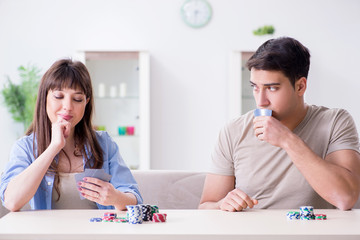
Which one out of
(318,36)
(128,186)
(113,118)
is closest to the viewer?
(128,186)

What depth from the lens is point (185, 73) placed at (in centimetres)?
584

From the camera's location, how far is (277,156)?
222 centimetres

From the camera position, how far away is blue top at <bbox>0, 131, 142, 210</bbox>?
6.73ft

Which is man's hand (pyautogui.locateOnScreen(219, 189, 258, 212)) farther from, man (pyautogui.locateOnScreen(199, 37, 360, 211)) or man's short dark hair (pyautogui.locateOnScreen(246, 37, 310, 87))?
man's short dark hair (pyautogui.locateOnScreen(246, 37, 310, 87))

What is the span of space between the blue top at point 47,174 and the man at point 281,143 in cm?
37

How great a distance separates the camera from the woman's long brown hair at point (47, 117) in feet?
7.20

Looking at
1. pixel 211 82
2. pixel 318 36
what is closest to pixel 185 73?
pixel 211 82

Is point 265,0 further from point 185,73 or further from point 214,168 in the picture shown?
point 214,168

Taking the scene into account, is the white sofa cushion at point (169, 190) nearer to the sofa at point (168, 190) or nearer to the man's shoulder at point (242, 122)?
the sofa at point (168, 190)

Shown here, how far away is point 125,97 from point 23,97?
1197mm

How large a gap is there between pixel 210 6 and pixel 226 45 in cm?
49

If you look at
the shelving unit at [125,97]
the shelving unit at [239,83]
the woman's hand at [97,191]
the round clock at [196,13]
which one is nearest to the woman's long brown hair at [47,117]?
the woman's hand at [97,191]

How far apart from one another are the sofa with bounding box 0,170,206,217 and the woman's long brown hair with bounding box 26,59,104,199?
17.7 inches

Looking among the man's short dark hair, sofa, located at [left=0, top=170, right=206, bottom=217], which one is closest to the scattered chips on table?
the man's short dark hair
